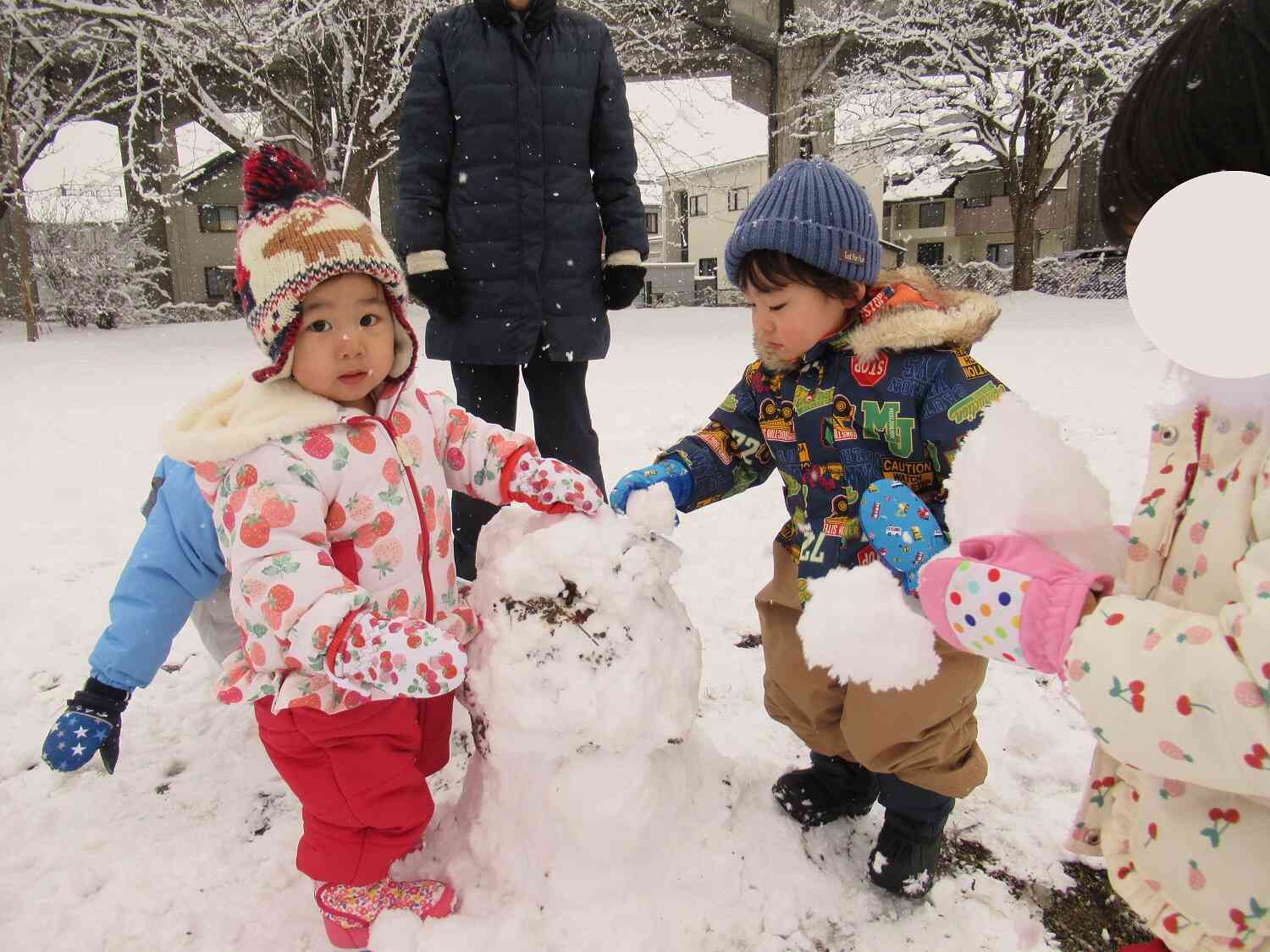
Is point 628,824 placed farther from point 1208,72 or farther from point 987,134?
point 987,134

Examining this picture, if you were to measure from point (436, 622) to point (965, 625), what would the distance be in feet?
3.93

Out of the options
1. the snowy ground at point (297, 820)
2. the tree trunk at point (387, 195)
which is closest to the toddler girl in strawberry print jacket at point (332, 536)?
the snowy ground at point (297, 820)

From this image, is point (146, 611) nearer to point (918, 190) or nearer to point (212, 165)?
point (212, 165)

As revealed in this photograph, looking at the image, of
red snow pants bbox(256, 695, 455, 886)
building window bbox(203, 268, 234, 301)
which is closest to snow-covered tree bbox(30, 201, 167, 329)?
building window bbox(203, 268, 234, 301)

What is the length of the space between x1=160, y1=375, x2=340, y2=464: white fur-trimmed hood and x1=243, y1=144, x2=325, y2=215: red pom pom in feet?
1.24

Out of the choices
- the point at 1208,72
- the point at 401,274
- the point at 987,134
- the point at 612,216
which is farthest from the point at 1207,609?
the point at 987,134

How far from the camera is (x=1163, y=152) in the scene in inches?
36.2

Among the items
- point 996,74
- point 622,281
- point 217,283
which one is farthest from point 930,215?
point 622,281

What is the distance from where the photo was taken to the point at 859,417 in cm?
166

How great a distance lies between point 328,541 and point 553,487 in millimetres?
490

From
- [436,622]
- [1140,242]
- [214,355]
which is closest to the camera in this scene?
[1140,242]

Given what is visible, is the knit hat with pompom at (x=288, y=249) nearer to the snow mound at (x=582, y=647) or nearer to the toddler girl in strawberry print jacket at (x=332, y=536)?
the toddler girl in strawberry print jacket at (x=332, y=536)
